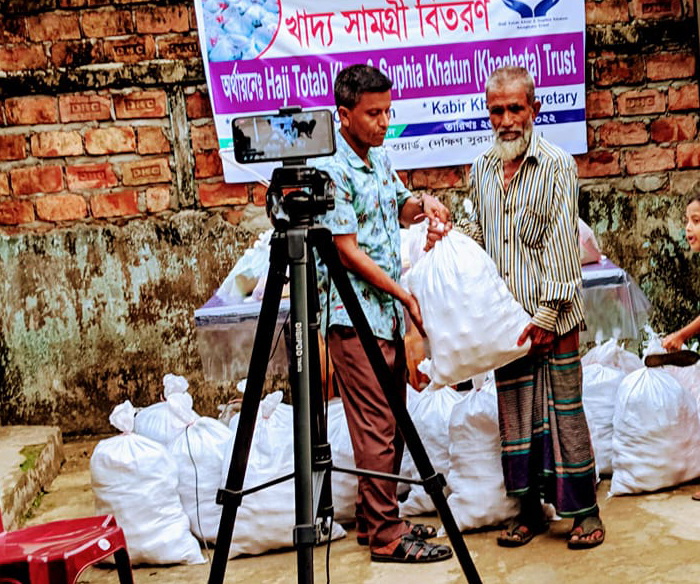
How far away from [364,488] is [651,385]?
1.17 meters

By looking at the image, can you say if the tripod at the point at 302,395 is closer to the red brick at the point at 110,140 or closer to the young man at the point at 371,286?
the young man at the point at 371,286

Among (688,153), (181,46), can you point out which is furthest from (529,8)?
(181,46)

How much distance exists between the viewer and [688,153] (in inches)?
191

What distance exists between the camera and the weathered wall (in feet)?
15.8

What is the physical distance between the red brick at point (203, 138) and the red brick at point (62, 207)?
0.62 metres

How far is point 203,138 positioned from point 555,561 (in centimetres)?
267

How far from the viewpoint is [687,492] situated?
369cm

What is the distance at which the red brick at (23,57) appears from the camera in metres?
4.86

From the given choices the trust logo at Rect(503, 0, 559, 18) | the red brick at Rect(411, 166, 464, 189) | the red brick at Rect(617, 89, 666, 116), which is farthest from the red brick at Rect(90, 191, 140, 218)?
the red brick at Rect(617, 89, 666, 116)

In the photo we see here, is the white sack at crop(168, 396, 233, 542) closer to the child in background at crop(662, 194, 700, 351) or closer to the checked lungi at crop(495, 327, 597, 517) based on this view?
the checked lungi at crop(495, 327, 597, 517)

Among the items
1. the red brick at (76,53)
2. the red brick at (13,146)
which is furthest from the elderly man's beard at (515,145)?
the red brick at (13,146)

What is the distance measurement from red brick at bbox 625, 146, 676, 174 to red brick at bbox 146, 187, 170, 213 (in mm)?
2213

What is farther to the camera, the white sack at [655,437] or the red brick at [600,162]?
the red brick at [600,162]

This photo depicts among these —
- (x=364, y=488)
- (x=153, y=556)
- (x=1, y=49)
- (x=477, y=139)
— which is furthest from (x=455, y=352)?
(x=1, y=49)
